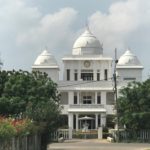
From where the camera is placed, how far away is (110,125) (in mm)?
83562

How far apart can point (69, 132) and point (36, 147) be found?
37132 millimetres

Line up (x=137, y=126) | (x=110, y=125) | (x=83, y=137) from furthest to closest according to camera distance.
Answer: (x=110, y=125) < (x=83, y=137) < (x=137, y=126)

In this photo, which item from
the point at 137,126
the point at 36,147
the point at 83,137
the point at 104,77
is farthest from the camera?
the point at 104,77

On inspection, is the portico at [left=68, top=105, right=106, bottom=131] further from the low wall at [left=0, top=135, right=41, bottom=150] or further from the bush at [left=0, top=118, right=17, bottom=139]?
the bush at [left=0, top=118, right=17, bottom=139]

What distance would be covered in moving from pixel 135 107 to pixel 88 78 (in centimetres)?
3551

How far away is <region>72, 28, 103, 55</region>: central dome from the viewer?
9606cm

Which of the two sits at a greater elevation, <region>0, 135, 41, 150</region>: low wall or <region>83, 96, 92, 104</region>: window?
<region>83, 96, 92, 104</region>: window

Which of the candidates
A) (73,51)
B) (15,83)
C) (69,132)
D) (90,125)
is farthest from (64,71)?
(15,83)

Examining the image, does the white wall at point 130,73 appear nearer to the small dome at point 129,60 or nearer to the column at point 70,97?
the small dome at point 129,60

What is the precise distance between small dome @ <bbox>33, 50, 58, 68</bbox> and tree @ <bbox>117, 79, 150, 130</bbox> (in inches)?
1330

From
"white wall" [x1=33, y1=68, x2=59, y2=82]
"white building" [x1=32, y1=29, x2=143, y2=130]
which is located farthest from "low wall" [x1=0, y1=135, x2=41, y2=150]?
"white wall" [x1=33, y1=68, x2=59, y2=82]

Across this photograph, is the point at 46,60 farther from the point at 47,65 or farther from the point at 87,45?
the point at 87,45

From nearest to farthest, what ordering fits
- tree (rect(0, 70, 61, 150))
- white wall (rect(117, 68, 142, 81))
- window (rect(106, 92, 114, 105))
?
tree (rect(0, 70, 61, 150)), window (rect(106, 92, 114, 105)), white wall (rect(117, 68, 142, 81))

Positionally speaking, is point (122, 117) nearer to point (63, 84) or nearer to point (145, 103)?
point (145, 103)
